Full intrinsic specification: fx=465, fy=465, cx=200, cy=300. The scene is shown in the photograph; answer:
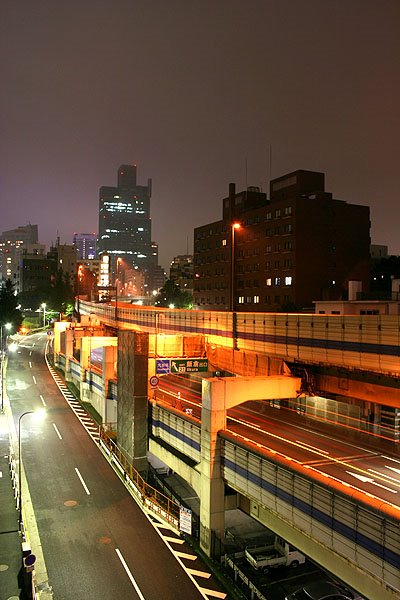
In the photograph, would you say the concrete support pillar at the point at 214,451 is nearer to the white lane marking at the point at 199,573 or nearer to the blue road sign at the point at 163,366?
the white lane marking at the point at 199,573

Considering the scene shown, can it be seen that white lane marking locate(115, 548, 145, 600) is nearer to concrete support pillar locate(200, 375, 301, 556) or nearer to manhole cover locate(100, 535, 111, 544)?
manhole cover locate(100, 535, 111, 544)

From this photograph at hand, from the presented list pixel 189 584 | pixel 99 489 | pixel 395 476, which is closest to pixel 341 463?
pixel 395 476

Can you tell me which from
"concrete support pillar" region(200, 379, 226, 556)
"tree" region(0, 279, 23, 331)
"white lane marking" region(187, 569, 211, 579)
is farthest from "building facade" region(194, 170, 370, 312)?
"tree" region(0, 279, 23, 331)

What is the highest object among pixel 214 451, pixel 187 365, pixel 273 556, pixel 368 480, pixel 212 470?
pixel 187 365

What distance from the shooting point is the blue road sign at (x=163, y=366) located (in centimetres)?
3612

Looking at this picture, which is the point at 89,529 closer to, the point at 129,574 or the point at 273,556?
the point at 129,574

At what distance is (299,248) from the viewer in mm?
79375

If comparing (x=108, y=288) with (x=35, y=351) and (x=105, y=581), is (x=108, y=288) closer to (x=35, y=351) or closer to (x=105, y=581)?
(x=35, y=351)

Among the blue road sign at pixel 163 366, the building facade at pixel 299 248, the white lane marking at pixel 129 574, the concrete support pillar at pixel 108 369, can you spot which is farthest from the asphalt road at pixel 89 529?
the building facade at pixel 299 248

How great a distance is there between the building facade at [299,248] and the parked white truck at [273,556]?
48855 millimetres

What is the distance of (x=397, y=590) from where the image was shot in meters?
15.1

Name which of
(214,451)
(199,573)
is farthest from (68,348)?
(199,573)

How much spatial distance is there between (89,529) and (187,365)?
13664 millimetres

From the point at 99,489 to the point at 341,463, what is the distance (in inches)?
753
